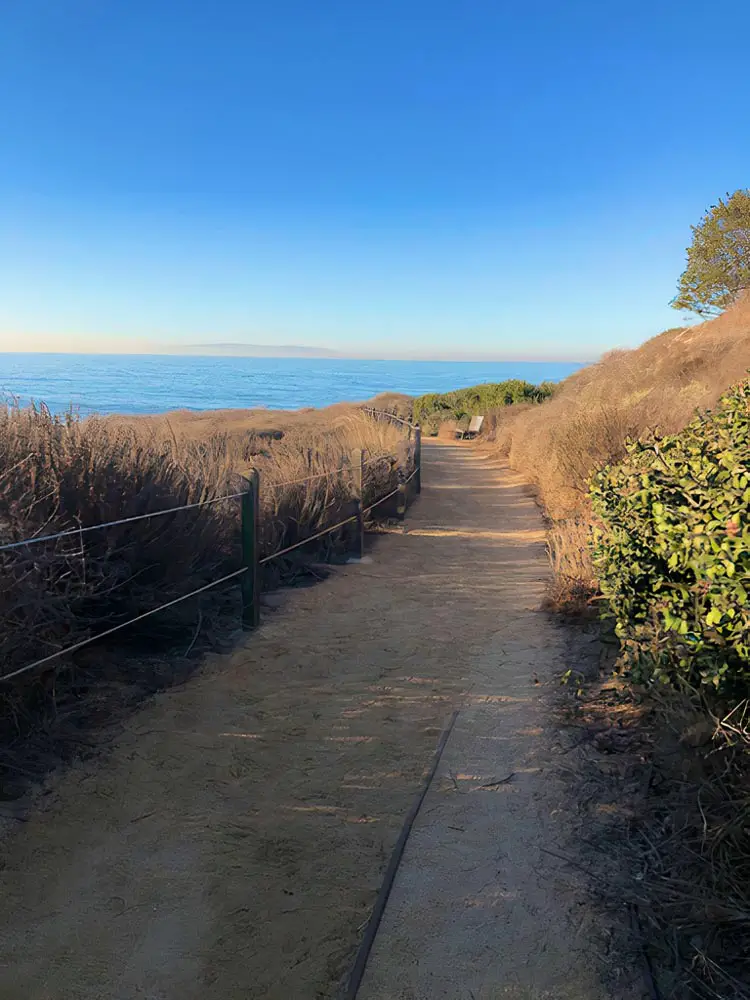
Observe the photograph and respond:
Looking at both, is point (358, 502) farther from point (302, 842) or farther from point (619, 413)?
point (302, 842)

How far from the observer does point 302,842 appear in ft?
10.6

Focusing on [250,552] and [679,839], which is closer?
[679,839]

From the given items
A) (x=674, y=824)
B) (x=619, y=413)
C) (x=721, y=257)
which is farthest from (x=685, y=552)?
(x=721, y=257)

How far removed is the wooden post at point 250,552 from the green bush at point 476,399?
27428 mm

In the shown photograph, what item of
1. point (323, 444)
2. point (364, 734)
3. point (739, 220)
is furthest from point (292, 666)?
point (739, 220)

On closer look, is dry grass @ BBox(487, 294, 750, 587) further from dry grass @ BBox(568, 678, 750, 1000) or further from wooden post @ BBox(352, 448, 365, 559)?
dry grass @ BBox(568, 678, 750, 1000)

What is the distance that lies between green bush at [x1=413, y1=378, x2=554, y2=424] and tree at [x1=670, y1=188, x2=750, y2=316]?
948 centimetres

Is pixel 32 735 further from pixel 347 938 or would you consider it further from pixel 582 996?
pixel 582 996

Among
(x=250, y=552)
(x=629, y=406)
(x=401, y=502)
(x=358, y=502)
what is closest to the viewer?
→ (x=250, y=552)

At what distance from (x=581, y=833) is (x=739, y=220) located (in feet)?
87.5

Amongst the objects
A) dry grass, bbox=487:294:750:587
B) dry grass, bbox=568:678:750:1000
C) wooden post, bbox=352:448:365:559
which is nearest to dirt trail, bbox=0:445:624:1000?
dry grass, bbox=568:678:750:1000

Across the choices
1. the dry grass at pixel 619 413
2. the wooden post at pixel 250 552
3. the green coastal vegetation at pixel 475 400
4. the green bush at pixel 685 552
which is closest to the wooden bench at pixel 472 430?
the green coastal vegetation at pixel 475 400

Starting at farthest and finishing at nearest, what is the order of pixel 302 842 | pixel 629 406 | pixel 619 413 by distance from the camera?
pixel 629 406, pixel 619 413, pixel 302 842

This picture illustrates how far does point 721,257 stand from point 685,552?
26030 millimetres
